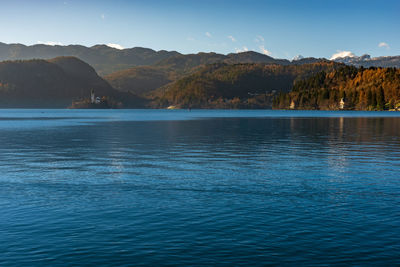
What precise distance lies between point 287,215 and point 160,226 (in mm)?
6926

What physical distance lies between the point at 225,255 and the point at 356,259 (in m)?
5.11

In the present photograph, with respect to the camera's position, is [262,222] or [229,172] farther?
[229,172]

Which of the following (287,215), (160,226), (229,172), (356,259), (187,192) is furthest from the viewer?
(229,172)

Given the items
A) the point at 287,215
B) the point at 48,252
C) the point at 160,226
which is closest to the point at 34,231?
the point at 48,252

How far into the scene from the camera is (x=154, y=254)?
17.1 m

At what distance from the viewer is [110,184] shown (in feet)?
105

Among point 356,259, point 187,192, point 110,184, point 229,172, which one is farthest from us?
point 229,172

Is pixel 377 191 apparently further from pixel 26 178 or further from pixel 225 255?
pixel 26 178

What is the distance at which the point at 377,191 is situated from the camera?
29.3 meters

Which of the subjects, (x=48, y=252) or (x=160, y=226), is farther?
(x=160, y=226)

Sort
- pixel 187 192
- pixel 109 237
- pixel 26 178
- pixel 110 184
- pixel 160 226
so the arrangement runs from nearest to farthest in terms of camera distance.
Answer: pixel 109 237, pixel 160 226, pixel 187 192, pixel 110 184, pixel 26 178

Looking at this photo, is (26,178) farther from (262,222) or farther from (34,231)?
(262,222)

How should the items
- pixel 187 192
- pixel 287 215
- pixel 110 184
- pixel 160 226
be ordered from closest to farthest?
pixel 160 226 → pixel 287 215 → pixel 187 192 → pixel 110 184

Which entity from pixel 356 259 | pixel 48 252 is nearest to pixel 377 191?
pixel 356 259
